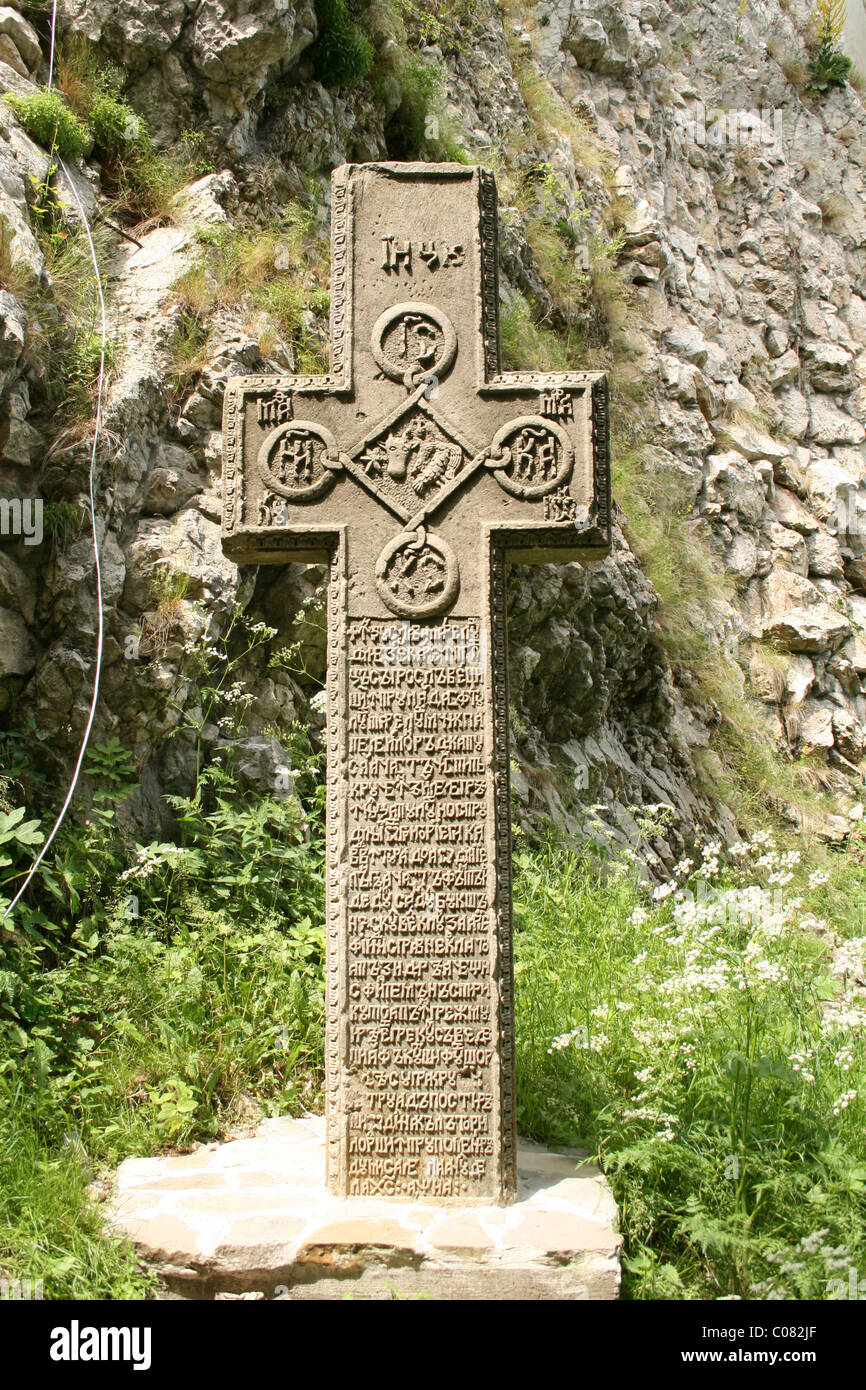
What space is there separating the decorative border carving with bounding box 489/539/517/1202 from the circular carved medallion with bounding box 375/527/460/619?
16cm

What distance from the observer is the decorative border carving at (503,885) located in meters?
3.26

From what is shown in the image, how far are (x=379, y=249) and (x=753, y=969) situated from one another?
Result: 2875 millimetres

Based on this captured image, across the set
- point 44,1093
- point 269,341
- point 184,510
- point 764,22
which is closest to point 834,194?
point 764,22

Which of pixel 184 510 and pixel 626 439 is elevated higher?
pixel 626 439

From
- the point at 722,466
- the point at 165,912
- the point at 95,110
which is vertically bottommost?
the point at 165,912

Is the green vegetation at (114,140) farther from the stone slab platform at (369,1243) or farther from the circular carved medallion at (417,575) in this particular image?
the stone slab platform at (369,1243)

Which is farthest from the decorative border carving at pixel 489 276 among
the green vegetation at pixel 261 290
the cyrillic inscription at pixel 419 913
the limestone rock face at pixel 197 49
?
the limestone rock face at pixel 197 49

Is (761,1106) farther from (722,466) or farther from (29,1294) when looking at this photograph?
(722,466)

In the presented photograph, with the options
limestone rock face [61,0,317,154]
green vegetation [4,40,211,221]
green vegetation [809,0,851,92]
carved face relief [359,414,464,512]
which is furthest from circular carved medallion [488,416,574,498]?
green vegetation [809,0,851,92]

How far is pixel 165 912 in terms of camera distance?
471 centimetres

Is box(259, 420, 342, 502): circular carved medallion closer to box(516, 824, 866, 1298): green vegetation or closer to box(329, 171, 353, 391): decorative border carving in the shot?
box(329, 171, 353, 391): decorative border carving

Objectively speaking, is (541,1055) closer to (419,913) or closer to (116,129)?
(419,913)

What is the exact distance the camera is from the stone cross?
3.31 metres

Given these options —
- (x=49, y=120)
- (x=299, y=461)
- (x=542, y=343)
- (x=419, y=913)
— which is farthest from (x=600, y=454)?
(x=542, y=343)
